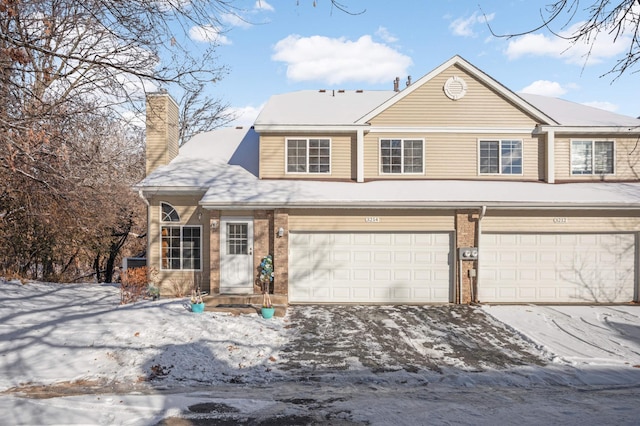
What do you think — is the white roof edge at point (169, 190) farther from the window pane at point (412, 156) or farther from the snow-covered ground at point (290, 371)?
the window pane at point (412, 156)

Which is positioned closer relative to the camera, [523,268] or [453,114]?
[523,268]

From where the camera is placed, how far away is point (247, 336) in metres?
9.76

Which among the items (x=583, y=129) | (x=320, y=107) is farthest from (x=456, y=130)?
(x=320, y=107)

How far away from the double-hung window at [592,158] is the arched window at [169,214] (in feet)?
43.7

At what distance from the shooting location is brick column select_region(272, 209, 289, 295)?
13.4 metres

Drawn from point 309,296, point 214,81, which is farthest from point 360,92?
point 214,81

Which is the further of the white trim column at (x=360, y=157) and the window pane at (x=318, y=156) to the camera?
the window pane at (x=318, y=156)

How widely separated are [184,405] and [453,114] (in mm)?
12545

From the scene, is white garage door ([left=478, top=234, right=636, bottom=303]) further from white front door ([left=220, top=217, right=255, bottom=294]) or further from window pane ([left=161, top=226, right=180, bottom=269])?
window pane ([left=161, top=226, right=180, bottom=269])

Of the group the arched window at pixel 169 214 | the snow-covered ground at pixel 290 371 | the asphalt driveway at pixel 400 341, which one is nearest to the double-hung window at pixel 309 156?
the arched window at pixel 169 214

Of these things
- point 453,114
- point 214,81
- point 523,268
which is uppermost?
point 453,114

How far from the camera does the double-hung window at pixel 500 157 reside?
15.3 metres

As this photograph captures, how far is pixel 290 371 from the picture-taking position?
7.98 metres

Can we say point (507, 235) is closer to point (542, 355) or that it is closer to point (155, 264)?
point (542, 355)
